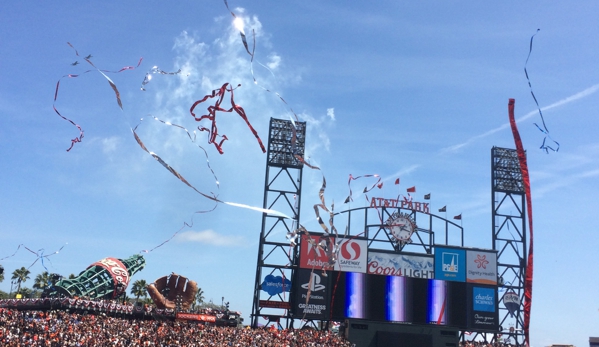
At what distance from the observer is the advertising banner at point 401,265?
45.6 meters

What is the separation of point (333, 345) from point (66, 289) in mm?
23588

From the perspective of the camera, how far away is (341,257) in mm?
44781

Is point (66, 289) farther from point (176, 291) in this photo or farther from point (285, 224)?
point (285, 224)

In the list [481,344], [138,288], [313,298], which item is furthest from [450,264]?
[138,288]

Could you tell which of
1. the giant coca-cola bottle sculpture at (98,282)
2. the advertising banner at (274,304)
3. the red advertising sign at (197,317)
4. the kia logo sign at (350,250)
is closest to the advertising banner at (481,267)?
the kia logo sign at (350,250)

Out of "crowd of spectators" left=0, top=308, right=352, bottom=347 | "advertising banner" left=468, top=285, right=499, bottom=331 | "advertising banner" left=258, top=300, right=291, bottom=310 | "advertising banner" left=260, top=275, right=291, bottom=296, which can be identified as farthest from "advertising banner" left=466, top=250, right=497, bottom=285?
"advertising banner" left=260, top=275, right=291, bottom=296

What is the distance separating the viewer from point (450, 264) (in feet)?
152

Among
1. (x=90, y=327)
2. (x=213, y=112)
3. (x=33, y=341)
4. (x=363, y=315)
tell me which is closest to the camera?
(x=213, y=112)

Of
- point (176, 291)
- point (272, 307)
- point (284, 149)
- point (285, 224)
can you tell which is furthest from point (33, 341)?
point (284, 149)

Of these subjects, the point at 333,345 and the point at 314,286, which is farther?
the point at 314,286

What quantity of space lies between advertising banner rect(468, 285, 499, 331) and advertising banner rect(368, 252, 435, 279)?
3.86 meters

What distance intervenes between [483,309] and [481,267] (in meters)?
3.61

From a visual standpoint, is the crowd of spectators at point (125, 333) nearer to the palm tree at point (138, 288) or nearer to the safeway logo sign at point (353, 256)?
the safeway logo sign at point (353, 256)

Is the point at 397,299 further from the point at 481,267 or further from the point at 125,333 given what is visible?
the point at 125,333
